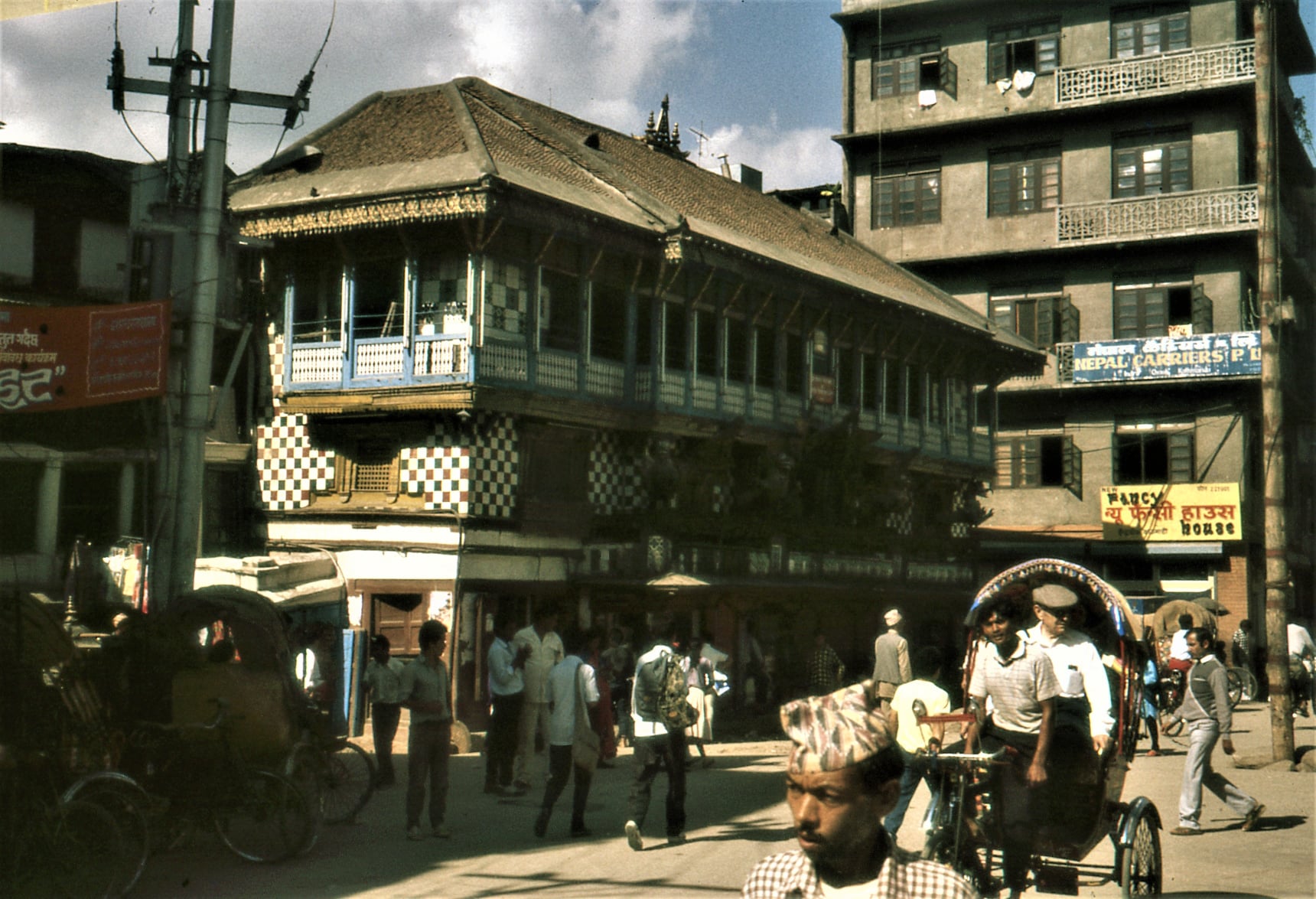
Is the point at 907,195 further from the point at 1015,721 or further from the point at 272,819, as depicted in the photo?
the point at 1015,721

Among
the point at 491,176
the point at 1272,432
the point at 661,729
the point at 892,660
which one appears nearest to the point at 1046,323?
the point at 491,176

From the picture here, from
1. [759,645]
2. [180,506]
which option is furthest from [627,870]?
[759,645]

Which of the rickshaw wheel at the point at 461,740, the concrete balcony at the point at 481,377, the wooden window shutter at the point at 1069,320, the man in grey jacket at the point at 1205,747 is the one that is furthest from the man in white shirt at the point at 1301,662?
the wooden window shutter at the point at 1069,320

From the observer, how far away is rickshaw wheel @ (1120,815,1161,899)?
795 centimetres

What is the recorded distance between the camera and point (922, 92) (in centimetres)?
4228

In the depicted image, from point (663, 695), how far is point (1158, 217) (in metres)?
31.1

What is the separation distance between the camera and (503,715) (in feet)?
50.1

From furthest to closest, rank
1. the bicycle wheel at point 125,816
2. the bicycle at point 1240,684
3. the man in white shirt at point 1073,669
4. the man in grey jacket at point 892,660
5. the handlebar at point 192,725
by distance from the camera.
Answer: the bicycle at point 1240,684 < the man in grey jacket at point 892,660 < the handlebar at point 192,725 < the bicycle wheel at point 125,816 < the man in white shirt at point 1073,669

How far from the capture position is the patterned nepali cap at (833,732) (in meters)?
3.26

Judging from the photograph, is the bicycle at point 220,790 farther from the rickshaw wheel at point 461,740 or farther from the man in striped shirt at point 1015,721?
the rickshaw wheel at point 461,740

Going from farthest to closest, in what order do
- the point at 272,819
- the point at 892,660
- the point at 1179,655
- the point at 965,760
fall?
the point at 1179,655, the point at 892,660, the point at 272,819, the point at 965,760

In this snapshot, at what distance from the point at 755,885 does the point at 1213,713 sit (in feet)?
33.6

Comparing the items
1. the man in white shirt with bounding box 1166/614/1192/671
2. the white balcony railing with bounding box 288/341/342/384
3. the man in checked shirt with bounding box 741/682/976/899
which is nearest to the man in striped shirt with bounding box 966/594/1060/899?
the man in checked shirt with bounding box 741/682/976/899

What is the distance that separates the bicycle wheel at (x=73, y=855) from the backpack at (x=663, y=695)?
4304 mm
